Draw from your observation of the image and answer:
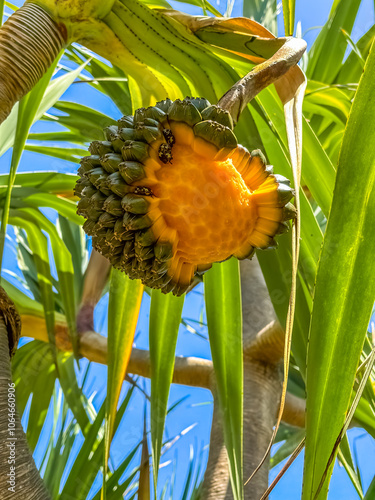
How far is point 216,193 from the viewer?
0.36 meters

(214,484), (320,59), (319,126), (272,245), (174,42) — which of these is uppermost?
(320,59)

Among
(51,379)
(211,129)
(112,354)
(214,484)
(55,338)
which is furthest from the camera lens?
(51,379)

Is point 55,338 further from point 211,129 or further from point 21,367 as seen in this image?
point 211,129

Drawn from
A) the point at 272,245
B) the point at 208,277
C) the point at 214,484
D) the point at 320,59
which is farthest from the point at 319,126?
the point at 272,245

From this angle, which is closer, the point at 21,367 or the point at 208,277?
the point at 208,277

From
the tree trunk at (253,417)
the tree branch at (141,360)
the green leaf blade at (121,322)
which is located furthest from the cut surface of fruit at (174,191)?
the tree branch at (141,360)

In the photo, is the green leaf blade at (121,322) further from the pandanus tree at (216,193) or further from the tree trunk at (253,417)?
the tree trunk at (253,417)

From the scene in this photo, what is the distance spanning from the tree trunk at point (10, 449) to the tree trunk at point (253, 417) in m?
0.60

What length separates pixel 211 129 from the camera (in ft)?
1.15

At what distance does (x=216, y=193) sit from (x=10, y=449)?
0.69 ft

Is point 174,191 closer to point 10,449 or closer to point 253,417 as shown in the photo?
point 10,449

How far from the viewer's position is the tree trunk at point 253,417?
92 centimetres

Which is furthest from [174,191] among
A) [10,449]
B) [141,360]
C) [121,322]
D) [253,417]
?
[141,360]

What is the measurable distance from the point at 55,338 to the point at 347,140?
1.05 m
